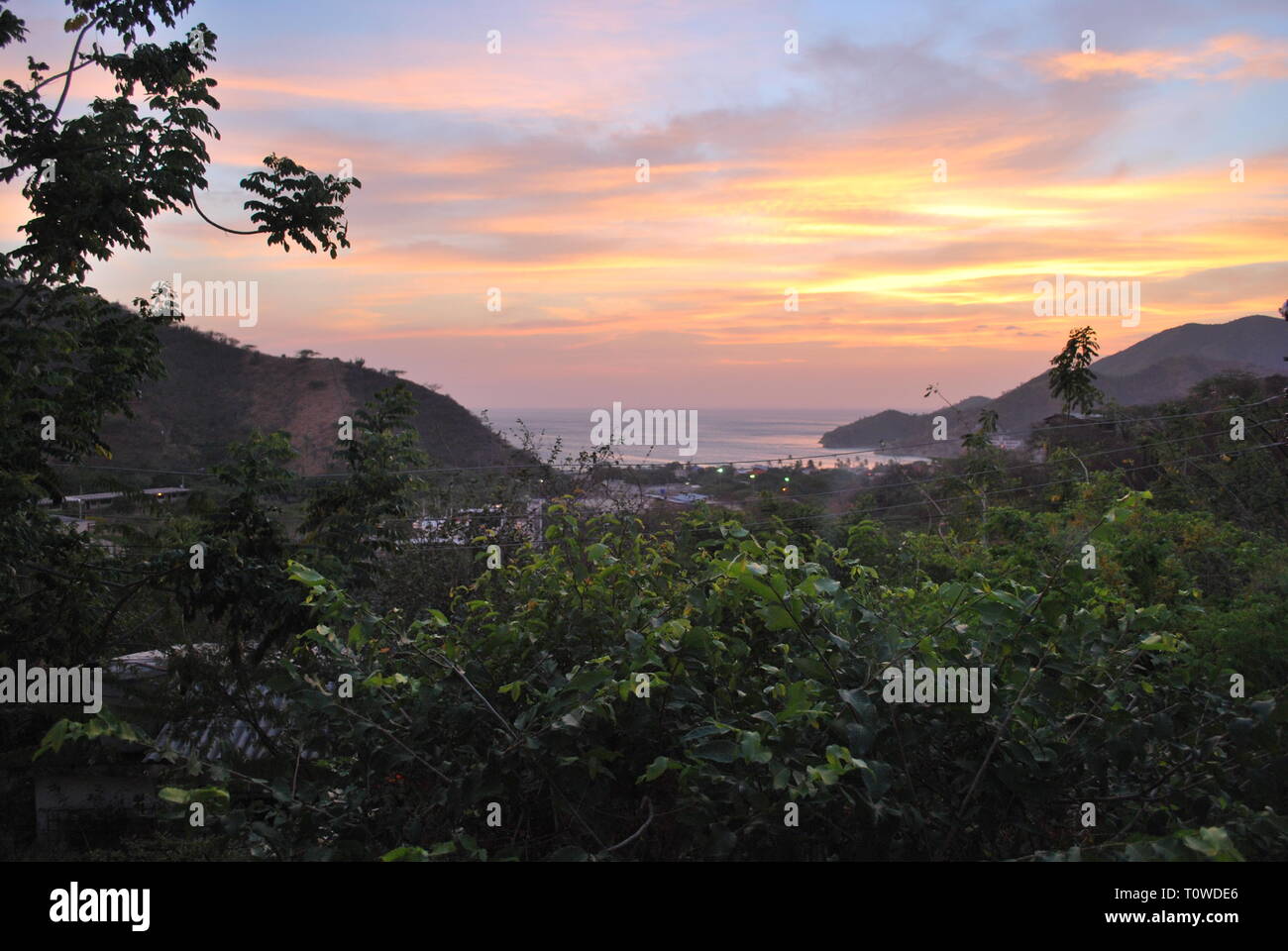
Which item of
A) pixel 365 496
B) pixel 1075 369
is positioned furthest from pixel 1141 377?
pixel 365 496

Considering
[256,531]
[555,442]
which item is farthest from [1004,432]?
[256,531]

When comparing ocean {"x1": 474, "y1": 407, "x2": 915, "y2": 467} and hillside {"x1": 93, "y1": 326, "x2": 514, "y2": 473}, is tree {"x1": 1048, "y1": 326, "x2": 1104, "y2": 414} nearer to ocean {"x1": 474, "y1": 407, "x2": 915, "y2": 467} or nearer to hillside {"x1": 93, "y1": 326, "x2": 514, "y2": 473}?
ocean {"x1": 474, "y1": 407, "x2": 915, "y2": 467}

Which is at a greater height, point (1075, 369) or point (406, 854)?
point (1075, 369)

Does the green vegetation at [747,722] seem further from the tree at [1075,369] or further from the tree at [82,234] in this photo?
the tree at [1075,369]

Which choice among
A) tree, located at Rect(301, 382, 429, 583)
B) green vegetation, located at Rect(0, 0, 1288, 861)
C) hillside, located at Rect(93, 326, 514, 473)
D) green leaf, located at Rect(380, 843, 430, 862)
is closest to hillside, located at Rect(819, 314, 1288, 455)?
hillside, located at Rect(93, 326, 514, 473)

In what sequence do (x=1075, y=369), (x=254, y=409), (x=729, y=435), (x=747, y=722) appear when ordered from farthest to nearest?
(x=254, y=409), (x=729, y=435), (x=1075, y=369), (x=747, y=722)

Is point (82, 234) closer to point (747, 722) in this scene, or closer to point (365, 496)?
point (365, 496)

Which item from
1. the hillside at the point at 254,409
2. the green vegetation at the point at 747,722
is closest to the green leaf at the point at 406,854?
the green vegetation at the point at 747,722

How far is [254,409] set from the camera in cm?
2372

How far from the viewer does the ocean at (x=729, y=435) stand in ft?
39.2

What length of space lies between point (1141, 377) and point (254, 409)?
25042mm

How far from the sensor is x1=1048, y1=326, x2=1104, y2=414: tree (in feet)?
45.4

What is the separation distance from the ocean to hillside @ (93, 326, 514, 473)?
3.30ft
